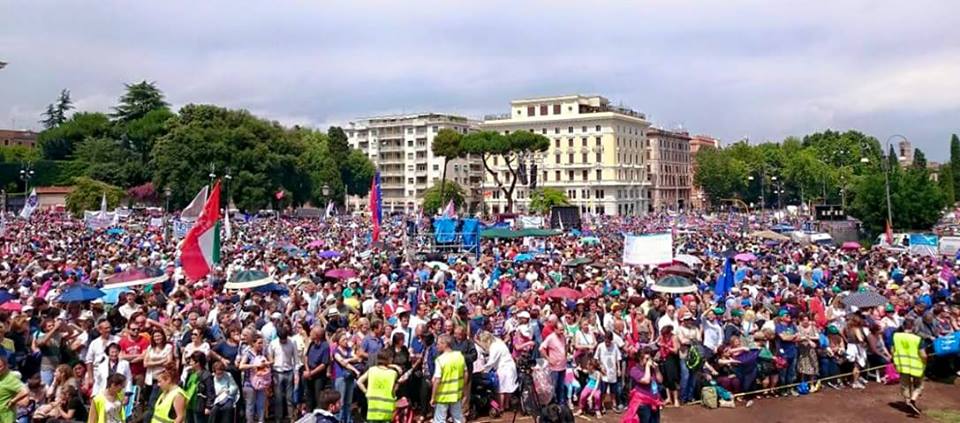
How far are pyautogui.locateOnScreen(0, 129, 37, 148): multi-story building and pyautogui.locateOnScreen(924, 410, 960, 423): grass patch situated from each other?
142944mm

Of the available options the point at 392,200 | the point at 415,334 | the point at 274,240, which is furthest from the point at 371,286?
the point at 392,200

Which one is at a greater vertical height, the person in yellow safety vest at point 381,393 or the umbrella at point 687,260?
the umbrella at point 687,260

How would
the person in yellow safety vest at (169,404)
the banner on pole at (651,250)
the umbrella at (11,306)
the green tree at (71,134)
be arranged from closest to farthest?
the person in yellow safety vest at (169,404)
the umbrella at (11,306)
the banner on pole at (651,250)
the green tree at (71,134)

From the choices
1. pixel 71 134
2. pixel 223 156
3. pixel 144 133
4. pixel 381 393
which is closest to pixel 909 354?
pixel 381 393

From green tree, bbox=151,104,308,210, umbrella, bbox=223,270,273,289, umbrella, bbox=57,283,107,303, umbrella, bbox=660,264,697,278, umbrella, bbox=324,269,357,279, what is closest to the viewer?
umbrella, bbox=57,283,107,303

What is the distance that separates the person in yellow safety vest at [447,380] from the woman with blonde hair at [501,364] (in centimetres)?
96

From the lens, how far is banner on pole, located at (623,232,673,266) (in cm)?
1739

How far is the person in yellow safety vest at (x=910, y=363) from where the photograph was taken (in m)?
10.6

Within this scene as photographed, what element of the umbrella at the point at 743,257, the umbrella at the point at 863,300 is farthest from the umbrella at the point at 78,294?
the umbrella at the point at 743,257

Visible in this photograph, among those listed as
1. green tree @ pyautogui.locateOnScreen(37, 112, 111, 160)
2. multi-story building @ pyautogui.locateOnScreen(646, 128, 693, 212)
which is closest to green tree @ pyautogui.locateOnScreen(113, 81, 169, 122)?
green tree @ pyautogui.locateOnScreen(37, 112, 111, 160)

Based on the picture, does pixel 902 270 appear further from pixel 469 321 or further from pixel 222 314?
pixel 222 314

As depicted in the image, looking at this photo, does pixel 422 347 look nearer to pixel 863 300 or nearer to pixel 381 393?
pixel 381 393

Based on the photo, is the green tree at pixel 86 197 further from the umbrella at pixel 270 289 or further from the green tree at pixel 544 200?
the umbrella at pixel 270 289

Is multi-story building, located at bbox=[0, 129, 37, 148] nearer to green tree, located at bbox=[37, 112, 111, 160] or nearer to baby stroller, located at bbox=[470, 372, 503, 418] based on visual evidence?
green tree, located at bbox=[37, 112, 111, 160]
